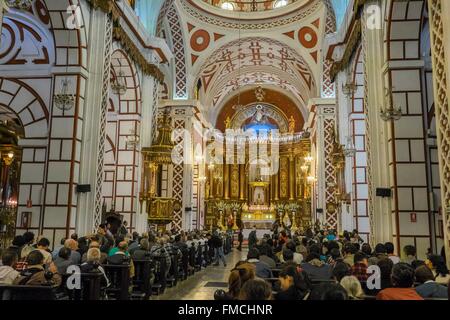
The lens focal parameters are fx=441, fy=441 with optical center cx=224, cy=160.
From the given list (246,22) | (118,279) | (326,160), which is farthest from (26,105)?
(246,22)

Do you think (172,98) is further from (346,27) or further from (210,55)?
(346,27)

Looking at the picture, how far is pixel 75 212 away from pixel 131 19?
640 centimetres

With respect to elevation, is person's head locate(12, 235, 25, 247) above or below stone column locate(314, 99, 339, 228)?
below

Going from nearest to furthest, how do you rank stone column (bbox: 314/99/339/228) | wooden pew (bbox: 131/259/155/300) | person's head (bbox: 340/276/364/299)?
person's head (bbox: 340/276/364/299) < wooden pew (bbox: 131/259/155/300) < stone column (bbox: 314/99/339/228)

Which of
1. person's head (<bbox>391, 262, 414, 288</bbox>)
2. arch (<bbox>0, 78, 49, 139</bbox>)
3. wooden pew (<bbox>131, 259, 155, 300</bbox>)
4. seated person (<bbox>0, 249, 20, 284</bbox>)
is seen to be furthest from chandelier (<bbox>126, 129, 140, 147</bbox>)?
person's head (<bbox>391, 262, 414, 288</bbox>)

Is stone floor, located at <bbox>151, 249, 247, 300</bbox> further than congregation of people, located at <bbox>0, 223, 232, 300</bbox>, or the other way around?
stone floor, located at <bbox>151, 249, 247, 300</bbox>

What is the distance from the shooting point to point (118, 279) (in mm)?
6211

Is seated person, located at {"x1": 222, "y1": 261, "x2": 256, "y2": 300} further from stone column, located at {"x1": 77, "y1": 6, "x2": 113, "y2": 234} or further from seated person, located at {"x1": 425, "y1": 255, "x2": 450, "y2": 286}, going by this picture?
stone column, located at {"x1": 77, "y1": 6, "x2": 113, "y2": 234}

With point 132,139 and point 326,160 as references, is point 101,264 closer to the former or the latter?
point 132,139

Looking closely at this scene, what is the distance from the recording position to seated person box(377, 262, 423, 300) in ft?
10.8

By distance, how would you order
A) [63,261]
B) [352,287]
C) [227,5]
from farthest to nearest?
[227,5], [63,261], [352,287]

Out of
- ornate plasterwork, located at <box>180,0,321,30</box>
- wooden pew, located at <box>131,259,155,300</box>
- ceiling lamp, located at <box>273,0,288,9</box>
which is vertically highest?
ceiling lamp, located at <box>273,0,288,9</box>

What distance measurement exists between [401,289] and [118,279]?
409 cm

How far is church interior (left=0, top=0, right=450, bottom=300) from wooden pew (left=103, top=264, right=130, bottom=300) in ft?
0.06
